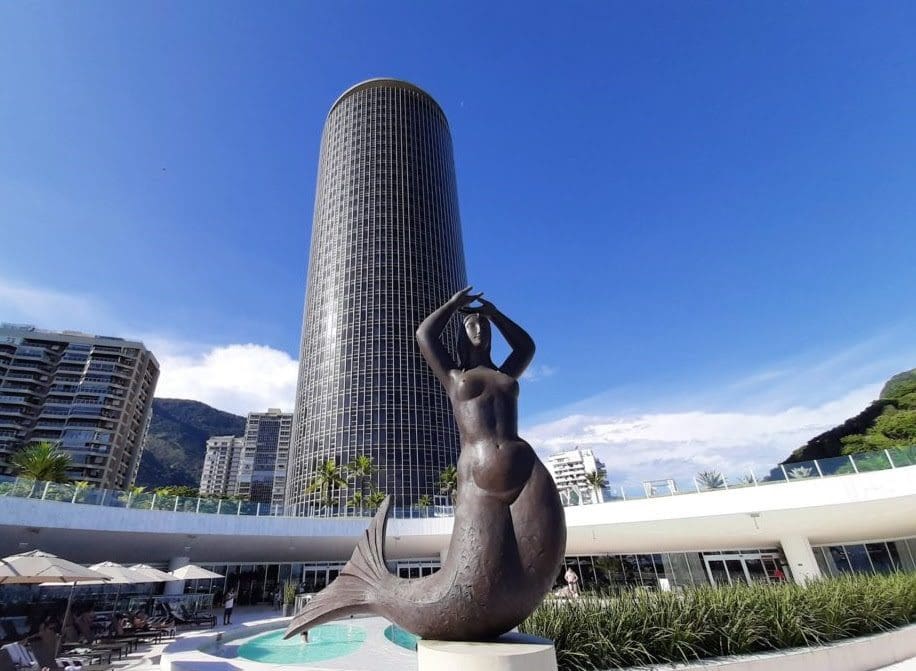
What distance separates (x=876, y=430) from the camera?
140ft

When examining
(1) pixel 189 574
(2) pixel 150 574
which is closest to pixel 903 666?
(2) pixel 150 574

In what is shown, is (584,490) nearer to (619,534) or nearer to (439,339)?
(619,534)

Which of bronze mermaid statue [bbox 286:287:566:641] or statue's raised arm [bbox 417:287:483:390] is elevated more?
statue's raised arm [bbox 417:287:483:390]

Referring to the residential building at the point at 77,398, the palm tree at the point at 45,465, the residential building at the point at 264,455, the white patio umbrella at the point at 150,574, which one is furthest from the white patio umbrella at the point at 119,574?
the residential building at the point at 264,455

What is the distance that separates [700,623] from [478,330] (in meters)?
7.27

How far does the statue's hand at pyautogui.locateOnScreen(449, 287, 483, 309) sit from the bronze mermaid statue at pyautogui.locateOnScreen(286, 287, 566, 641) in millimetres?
117

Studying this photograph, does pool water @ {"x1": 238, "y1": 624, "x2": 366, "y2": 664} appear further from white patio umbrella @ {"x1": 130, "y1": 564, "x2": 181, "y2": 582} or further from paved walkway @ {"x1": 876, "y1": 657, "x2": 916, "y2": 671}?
paved walkway @ {"x1": 876, "y1": 657, "x2": 916, "y2": 671}

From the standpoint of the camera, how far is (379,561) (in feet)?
16.4

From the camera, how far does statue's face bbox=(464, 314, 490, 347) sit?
18.7 ft

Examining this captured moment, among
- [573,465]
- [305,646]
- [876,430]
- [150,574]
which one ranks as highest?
[573,465]

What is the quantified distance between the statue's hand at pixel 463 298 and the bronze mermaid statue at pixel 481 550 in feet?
0.38

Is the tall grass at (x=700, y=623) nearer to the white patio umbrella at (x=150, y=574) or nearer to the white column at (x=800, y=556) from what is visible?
the white column at (x=800, y=556)

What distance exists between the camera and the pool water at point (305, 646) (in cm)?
1362

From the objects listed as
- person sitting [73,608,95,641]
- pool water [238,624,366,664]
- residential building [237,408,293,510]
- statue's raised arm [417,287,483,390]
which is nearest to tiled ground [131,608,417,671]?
pool water [238,624,366,664]
